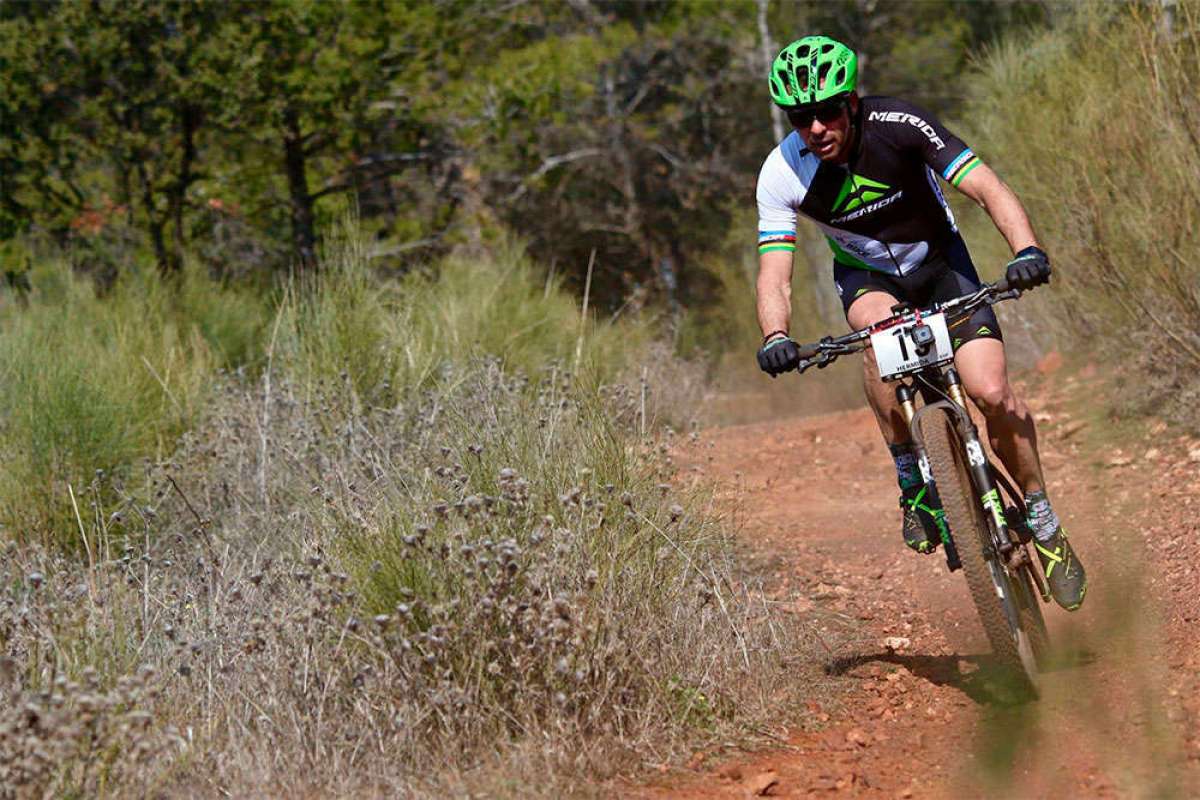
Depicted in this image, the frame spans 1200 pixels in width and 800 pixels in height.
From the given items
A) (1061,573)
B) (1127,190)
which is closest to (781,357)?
(1061,573)

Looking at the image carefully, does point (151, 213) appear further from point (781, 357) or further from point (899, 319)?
point (899, 319)

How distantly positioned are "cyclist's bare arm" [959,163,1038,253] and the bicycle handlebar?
24 cm

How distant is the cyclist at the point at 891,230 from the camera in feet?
16.6

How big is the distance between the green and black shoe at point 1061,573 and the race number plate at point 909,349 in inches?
31.0

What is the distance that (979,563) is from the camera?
472 centimetres

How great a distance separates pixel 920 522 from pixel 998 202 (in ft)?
3.58

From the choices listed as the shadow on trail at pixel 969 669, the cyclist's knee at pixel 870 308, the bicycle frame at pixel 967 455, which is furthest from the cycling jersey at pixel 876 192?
the shadow on trail at pixel 969 669

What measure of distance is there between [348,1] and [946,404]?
1481 centimetres

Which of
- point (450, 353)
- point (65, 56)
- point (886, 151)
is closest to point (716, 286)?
point (65, 56)

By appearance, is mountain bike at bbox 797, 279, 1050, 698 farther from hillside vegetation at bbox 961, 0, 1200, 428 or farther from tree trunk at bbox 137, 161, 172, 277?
tree trunk at bbox 137, 161, 172, 277

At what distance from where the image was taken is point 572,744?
4.32 metres

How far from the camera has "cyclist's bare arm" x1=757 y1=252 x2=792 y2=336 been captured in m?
5.29

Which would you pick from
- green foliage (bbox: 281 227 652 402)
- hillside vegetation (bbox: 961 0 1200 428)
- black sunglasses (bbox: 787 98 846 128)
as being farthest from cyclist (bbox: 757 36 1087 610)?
hillside vegetation (bbox: 961 0 1200 428)

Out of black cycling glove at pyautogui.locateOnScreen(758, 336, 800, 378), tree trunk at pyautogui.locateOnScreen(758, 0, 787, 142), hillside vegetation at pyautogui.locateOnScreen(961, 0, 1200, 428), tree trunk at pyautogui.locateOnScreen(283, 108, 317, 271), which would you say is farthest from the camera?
tree trunk at pyautogui.locateOnScreen(758, 0, 787, 142)
